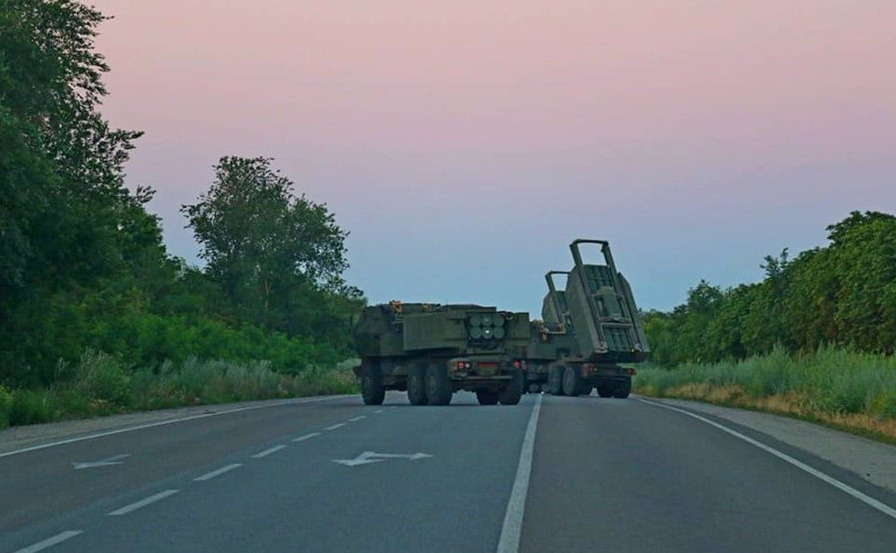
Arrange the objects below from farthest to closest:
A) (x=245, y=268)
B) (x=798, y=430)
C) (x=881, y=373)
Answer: (x=245, y=268)
(x=881, y=373)
(x=798, y=430)

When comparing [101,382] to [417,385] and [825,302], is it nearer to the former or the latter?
[417,385]

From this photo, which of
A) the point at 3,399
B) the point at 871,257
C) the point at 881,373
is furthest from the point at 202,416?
the point at 871,257

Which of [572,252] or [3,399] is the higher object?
[572,252]

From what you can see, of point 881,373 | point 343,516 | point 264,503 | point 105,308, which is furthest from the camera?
point 105,308

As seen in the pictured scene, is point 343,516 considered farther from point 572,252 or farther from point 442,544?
point 572,252

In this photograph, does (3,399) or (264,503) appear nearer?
(264,503)

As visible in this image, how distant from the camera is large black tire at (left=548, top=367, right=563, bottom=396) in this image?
170 ft

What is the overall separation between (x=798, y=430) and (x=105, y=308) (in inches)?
1400

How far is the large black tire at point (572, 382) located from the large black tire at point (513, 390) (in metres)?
9.88

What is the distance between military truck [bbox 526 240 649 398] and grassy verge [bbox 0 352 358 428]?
1126cm

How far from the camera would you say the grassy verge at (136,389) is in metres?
29.2

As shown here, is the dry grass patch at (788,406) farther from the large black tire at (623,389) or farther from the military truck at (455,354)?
the military truck at (455,354)

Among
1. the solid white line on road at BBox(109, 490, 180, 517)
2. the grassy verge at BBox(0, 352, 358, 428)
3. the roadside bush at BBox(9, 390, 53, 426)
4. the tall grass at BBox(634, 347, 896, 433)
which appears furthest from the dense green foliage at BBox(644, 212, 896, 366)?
the solid white line on road at BBox(109, 490, 180, 517)

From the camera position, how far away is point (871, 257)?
2276 inches
